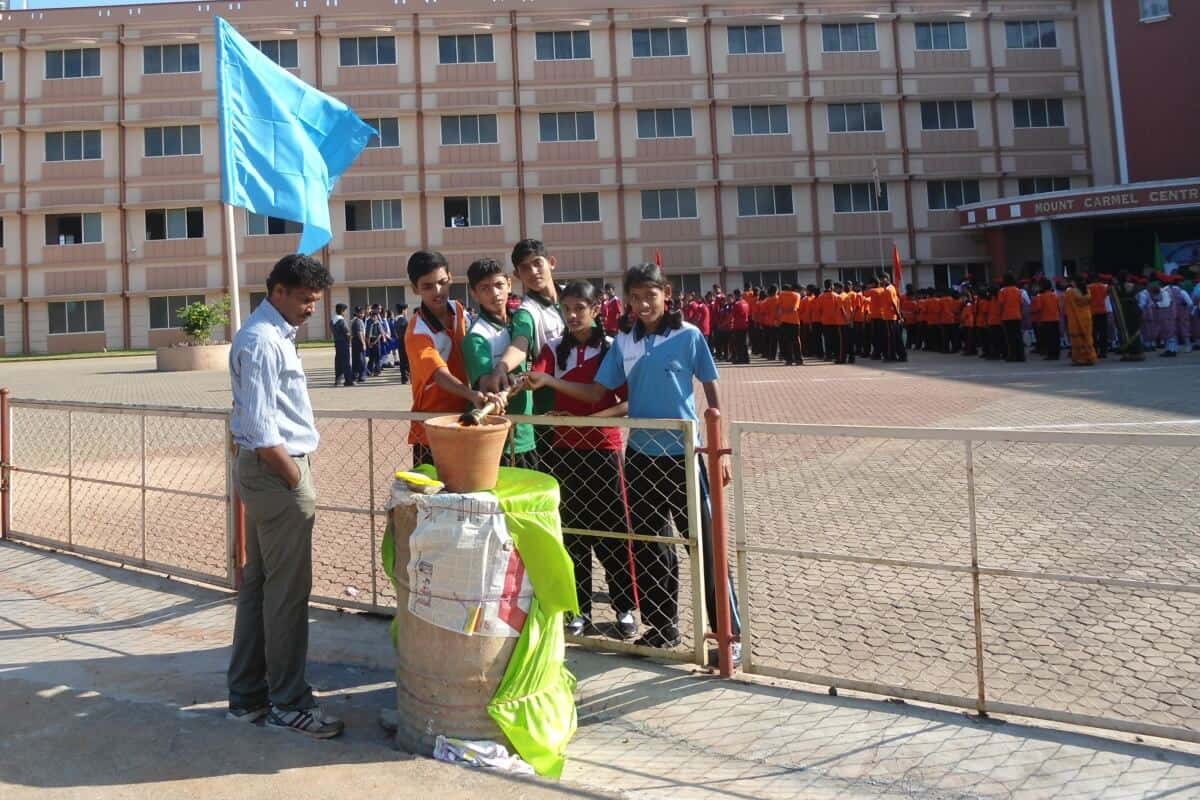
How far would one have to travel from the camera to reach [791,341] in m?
20.4

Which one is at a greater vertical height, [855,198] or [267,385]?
[855,198]

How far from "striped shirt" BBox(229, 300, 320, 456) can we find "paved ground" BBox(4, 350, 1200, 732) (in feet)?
3.84

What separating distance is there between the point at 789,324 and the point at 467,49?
23.6 meters

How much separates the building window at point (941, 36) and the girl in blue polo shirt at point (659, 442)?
38.9m

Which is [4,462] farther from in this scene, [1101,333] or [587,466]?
[1101,333]

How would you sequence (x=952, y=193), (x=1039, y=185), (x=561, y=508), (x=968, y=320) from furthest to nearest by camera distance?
(x=1039, y=185)
(x=952, y=193)
(x=968, y=320)
(x=561, y=508)

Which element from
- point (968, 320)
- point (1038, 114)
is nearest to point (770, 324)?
point (968, 320)

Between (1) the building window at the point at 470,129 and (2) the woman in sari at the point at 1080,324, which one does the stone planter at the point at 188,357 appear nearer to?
(1) the building window at the point at 470,129

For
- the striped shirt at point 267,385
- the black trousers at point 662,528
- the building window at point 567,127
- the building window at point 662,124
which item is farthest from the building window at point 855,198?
the striped shirt at point 267,385

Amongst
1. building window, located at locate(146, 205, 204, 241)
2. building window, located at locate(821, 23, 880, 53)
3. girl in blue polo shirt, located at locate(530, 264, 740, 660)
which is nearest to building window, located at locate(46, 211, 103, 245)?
building window, located at locate(146, 205, 204, 241)

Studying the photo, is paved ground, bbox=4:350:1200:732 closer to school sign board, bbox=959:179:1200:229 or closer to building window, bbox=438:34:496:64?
school sign board, bbox=959:179:1200:229

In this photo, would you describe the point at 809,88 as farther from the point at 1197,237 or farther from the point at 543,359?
the point at 543,359

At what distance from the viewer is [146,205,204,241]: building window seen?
37.2m

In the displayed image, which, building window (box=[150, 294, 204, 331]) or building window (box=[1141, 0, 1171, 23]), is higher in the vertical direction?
building window (box=[1141, 0, 1171, 23])
